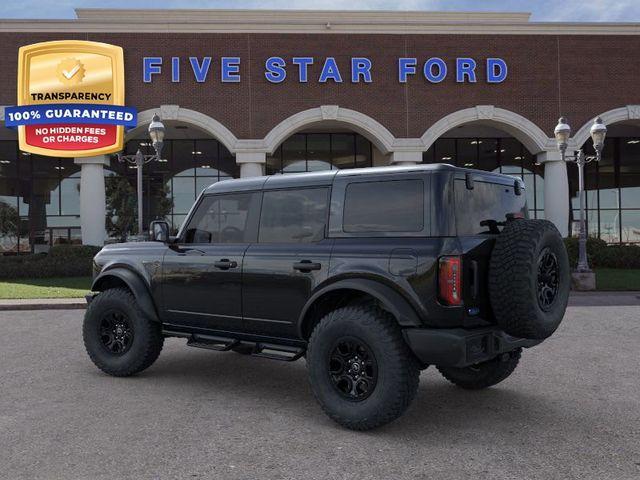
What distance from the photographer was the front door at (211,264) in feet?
18.0

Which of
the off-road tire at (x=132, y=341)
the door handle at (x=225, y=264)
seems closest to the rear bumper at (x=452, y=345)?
the door handle at (x=225, y=264)

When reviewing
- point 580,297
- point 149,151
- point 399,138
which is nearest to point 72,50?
point 149,151

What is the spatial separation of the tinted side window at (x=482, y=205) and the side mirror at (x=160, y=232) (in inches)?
123

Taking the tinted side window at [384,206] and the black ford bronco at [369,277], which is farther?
the tinted side window at [384,206]

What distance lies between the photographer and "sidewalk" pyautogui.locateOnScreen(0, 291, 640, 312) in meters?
13.1

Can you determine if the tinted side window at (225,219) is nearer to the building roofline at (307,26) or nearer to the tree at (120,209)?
the building roofline at (307,26)

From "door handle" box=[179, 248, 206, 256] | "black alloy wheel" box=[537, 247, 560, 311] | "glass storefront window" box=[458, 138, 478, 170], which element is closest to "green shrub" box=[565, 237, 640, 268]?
"glass storefront window" box=[458, 138, 478, 170]

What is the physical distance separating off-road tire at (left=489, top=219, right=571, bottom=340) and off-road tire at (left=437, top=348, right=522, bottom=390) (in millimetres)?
1056

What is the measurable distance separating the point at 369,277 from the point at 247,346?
1.76 meters

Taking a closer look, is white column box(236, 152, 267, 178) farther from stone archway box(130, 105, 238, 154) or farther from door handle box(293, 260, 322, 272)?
door handle box(293, 260, 322, 272)

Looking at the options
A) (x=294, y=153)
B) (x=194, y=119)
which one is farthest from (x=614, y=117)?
(x=194, y=119)

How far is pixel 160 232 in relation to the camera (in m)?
5.92

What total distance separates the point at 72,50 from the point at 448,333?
74.2 feet

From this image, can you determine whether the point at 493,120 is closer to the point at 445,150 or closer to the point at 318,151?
the point at 445,150
